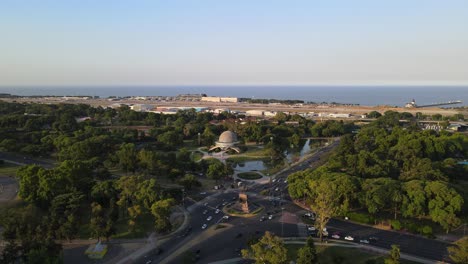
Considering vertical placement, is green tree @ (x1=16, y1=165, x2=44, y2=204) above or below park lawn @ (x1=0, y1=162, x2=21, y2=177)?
above

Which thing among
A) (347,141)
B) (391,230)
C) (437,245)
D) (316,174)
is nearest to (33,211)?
(316,174)

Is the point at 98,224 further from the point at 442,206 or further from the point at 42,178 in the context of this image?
the point at 442,206

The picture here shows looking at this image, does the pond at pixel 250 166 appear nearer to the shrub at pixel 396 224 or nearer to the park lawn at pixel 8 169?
the shrub at pixel 396 224

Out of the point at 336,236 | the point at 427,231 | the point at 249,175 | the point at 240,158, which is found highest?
the point at 240,158

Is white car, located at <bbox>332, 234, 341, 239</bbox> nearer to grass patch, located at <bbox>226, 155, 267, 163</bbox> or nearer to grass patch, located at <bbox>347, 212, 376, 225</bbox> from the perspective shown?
grass patch, located at <bbox>347, 212, 376, 225</bbox>

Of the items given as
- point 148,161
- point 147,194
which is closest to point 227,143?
point 148,161

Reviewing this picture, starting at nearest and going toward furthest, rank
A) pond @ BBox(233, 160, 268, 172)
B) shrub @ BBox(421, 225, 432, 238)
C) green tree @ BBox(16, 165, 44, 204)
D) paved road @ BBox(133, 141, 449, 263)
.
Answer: paved road @ BBox(133, 141, 449, 263), shrub @ BBox(421, 225, 432, 238), green tree @ BBox(16, 165, 44, 204), pond @ BBox(233, 160, 268, 172)

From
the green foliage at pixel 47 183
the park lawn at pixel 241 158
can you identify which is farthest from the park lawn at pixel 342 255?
the park lawn at pixel 241 158

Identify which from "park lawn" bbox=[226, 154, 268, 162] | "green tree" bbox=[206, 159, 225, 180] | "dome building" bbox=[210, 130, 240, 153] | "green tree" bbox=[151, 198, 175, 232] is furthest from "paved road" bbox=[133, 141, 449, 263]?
"dome building" bbox=[210, 130, 240, 153]

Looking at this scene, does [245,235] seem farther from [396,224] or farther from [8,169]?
[8,169]
